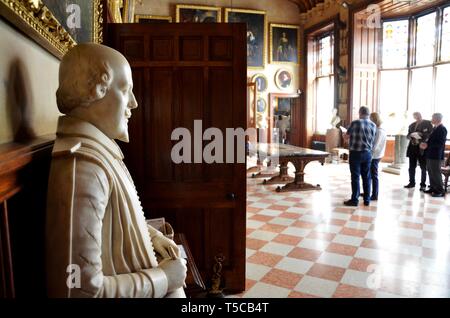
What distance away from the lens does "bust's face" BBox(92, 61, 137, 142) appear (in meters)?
1.22

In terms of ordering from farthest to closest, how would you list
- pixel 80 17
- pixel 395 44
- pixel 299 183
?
1. pixel 395 44
2. pixel 299 183
3. pixel 80 17

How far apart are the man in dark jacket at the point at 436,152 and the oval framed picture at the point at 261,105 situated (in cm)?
853

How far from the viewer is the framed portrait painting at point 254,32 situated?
47.9 feet

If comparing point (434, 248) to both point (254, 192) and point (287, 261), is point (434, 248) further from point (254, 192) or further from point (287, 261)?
point (254, 192)

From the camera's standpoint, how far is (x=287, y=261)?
394cm

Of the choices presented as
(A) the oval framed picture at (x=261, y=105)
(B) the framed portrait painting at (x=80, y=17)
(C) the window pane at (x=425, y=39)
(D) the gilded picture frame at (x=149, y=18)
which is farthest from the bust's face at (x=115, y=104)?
(A) the oval framed picture at (x=261, y=105)

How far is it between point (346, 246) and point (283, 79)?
1211cm

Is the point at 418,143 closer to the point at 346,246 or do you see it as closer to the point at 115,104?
the point at 346,246

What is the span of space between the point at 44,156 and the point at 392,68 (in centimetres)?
1356

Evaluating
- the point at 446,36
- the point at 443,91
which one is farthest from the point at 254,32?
the point at 443,91

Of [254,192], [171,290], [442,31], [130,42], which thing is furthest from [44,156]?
[442,31]

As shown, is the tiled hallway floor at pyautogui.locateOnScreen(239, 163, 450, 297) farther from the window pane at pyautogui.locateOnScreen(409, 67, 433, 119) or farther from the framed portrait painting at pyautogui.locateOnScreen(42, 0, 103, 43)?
the window pane at pyautogui.locateOnScreen(409, 67, 433, 119)

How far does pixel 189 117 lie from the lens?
2986mm
